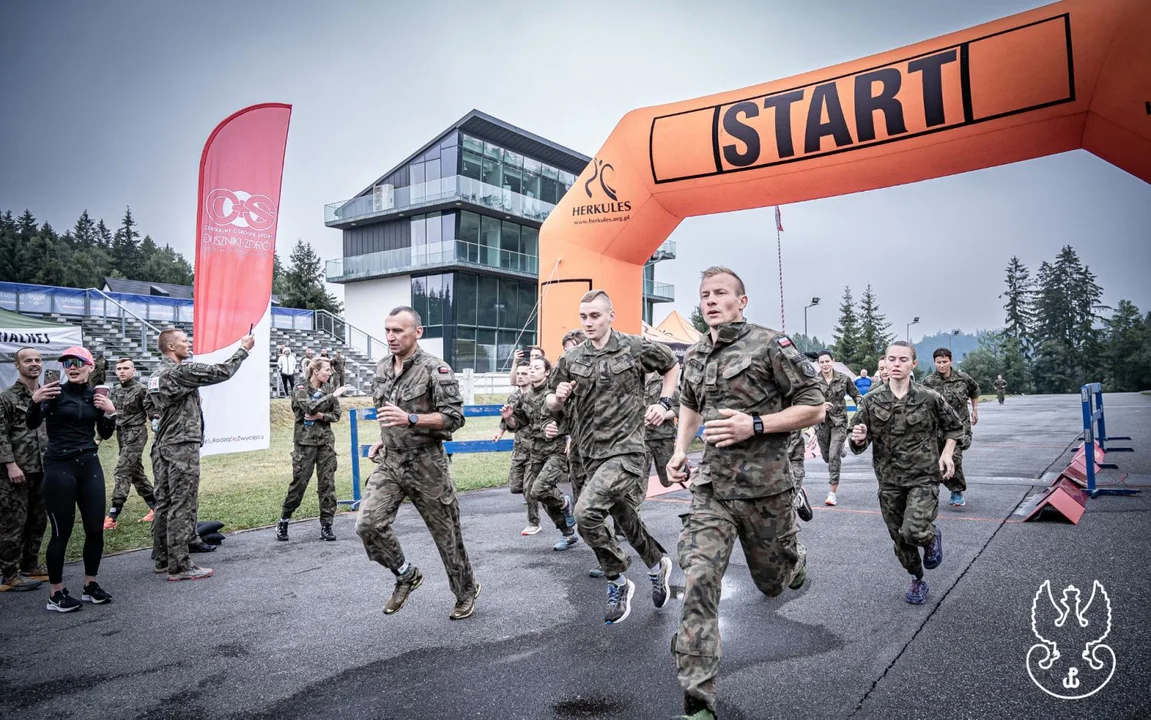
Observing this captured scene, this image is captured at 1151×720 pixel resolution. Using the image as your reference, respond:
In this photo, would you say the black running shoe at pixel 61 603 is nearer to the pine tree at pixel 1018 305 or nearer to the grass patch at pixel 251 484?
the grass patch at pixel 251 484

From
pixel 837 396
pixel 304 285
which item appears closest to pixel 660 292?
pixel 304 285

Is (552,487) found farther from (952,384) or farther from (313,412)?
(952,384)

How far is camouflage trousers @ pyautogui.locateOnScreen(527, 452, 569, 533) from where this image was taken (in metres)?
6.77

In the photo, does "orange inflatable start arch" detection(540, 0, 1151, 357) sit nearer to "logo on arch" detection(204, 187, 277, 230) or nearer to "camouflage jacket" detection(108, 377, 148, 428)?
"logo on arch" detection(204, 187, 277, 230)

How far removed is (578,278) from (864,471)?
22.9ft

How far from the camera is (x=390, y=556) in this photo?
15.4ft

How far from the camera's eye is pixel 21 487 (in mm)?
6285

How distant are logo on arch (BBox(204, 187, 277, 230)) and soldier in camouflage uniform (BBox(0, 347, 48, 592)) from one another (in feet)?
11.0

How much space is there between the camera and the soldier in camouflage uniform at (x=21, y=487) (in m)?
6.07

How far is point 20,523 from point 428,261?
32.5m

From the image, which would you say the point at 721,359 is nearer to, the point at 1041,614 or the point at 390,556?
the point at 390,556

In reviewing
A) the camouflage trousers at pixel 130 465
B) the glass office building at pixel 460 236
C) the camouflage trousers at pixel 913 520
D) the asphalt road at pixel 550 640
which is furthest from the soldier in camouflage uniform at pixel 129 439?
the glass office building at pixel 460 236

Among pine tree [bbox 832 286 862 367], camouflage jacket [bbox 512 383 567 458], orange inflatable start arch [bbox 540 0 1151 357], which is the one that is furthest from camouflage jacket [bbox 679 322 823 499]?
pine tree [bbox 832 286 862 367]

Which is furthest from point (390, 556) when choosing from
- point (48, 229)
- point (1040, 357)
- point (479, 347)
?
point (48, 229)
